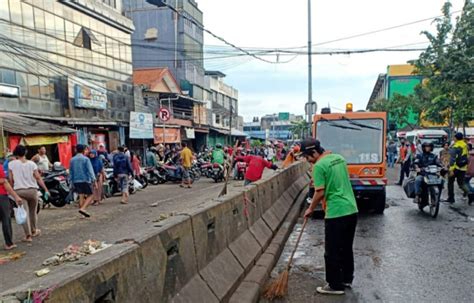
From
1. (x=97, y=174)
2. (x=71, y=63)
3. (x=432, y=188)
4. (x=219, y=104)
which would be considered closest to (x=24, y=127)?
(x=97, y=174)

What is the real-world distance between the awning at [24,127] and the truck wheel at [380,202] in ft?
37.6

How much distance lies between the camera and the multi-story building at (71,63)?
1706 centimetres

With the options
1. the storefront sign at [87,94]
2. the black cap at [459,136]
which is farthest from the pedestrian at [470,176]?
the storefront sign at [87,94]

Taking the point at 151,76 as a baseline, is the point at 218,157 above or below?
below

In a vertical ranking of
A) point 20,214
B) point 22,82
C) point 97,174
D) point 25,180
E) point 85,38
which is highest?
point 85,38

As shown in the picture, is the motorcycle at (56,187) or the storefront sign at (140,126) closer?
the motorcycle at (56,187)

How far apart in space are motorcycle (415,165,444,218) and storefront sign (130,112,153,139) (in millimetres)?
17797

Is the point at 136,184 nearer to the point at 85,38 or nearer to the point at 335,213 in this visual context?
the point at 335,213

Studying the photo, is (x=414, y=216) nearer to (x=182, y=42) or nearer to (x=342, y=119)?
(x=342, y=119)

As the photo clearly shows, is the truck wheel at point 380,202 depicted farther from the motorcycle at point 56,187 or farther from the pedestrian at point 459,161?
the motorcycle at point 56,187

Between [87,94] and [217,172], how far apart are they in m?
8.80

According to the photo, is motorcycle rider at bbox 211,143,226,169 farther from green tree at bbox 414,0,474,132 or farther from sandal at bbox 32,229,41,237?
sandal at bbox 32,229,41,237

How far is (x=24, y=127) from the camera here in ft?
46.6

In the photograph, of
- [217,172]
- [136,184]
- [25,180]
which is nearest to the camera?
[25,180]
